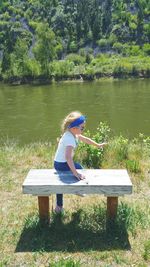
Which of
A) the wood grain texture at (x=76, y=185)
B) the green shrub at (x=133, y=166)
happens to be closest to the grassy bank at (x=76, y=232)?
the green shrub at (x=133, y=166)

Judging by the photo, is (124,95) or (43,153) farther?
(124,95)

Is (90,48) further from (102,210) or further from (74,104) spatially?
(102,210)

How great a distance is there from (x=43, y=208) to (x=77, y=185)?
673 mm

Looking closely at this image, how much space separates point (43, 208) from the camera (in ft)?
19.5

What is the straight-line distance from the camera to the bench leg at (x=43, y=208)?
592 centimetres

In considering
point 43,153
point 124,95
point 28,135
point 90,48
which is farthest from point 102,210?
point 90,48

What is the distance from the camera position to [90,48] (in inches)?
5846

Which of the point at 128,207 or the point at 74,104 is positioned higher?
the point at 128,207

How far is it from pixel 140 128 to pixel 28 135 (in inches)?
271

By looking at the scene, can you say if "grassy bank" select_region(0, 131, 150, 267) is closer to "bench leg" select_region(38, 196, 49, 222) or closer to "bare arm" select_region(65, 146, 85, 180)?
"bench leg" select_region(38, 196, 49, 222)

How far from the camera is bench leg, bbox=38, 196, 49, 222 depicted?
5918 mm

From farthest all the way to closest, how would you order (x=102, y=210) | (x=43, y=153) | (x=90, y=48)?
(x=90, y=48)
(x=43, y=153)
(x=102, y=210)

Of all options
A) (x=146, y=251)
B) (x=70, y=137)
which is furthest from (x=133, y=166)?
(x=146, y=251)

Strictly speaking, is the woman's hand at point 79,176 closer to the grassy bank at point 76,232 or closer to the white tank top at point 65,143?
the white tank top at point 65,143
